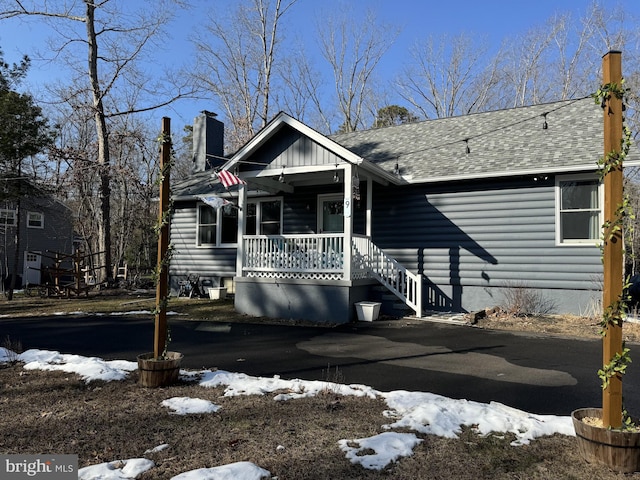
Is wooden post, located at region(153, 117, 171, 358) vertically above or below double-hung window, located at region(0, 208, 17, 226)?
below

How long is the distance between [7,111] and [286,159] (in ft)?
47.1

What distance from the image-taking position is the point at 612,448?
114 inches

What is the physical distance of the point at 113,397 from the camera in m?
4.55

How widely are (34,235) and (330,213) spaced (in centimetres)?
2593

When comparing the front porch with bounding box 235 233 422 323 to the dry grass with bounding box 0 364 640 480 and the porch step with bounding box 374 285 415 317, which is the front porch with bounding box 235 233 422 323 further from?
the dry grass with bounding box 0 364 640 480

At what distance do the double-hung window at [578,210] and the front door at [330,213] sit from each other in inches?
219

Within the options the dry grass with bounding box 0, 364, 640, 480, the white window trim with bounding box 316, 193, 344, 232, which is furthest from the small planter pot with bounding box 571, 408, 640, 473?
the white window trim with bounding box 316, 193, 344, 232

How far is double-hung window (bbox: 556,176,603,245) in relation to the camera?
32.4 ft

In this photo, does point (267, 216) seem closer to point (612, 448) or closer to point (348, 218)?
point (348, 218)

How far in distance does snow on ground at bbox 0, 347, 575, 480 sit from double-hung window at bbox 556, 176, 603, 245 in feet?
23.9

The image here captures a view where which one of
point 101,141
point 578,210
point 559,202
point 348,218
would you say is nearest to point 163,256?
point 348,218

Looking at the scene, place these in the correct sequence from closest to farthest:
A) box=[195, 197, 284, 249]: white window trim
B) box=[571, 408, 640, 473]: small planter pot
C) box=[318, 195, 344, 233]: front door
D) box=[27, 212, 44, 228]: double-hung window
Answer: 1. box=[571, 408, 640, 473]: small planter pot
2. box=[318, 195, 344, 233]: front door
3. box=[195, 197, 284, 249]: white window trim
4. box=[27, 212, 44, 228]: double-hung window

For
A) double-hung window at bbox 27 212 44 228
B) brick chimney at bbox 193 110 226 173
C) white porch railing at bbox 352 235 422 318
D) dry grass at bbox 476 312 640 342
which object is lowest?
dry grass at bbox 476 312 640 342

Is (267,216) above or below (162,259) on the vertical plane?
above
